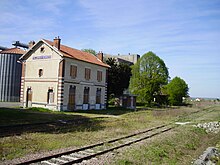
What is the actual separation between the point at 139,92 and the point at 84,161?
128 ft

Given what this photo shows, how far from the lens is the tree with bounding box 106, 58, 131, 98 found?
41.4m

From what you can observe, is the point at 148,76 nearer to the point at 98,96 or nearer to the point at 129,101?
the point at 129,101

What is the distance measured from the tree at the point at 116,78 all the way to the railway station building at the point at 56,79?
330 inches

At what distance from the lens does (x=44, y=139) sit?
11.7 meters

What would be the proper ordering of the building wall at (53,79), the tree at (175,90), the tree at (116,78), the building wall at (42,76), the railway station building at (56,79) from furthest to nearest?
the tree at (175,90) < the tree at (116,78) < the building wall at (42,76) < the railway station building at (56,79) < the building wall at (53,79)

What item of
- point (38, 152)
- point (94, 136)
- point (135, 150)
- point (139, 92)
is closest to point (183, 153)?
point (135, 150)

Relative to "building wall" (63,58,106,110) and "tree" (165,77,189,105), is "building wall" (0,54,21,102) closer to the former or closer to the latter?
"building wall" (63,58,106,110)

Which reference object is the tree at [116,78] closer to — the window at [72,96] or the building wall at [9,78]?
the window at [72,96]

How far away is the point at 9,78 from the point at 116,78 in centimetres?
1908

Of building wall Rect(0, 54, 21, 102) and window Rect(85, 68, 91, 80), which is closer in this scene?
window Rect(85, 68, 91, 80)

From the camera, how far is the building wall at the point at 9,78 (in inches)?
1599

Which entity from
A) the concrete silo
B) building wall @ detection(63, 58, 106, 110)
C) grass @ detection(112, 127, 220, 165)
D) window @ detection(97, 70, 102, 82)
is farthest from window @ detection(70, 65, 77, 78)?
grass @ detection(112, 127, 220, 165)

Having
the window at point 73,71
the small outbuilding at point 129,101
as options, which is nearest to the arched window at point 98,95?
the window at point 73,71

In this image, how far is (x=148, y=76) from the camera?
155 feet
